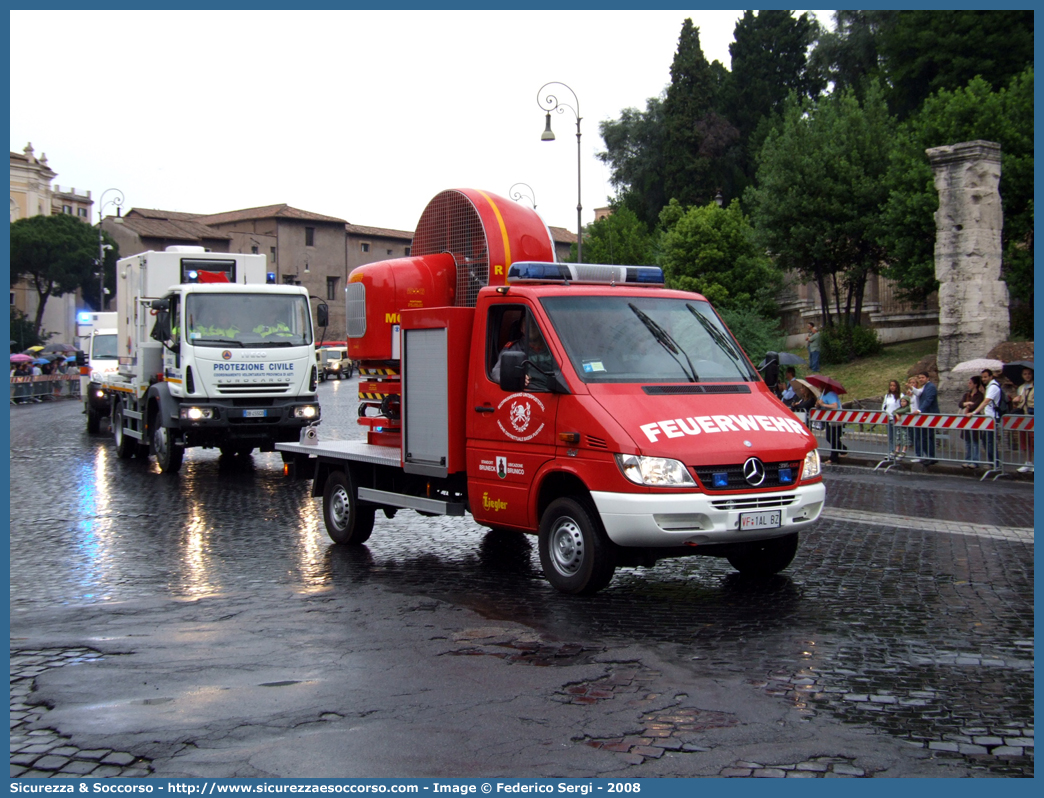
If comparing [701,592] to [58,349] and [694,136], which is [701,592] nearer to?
[694,136]

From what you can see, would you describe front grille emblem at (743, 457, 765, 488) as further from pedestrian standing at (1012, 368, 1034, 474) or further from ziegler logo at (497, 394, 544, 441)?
pedestrian standing at (1012, 368, 1034, 474)

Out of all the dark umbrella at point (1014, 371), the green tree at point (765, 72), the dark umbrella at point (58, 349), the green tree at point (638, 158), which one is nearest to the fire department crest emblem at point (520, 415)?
the dark umbrella at point (1014, 371)

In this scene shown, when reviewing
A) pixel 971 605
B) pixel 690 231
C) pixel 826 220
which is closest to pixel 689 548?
pixel 971 605

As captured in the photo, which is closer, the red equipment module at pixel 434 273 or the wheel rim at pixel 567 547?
the wheel rim at pixel 567 547

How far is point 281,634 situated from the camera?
6871mm

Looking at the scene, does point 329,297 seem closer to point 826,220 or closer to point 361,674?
point 826,220

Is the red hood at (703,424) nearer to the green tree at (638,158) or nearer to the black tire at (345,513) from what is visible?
the black tire at (345,513)

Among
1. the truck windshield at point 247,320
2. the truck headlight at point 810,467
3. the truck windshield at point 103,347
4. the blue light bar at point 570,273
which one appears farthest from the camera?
the truck windshield at point 103,347

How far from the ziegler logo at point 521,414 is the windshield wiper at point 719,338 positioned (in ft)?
5.31

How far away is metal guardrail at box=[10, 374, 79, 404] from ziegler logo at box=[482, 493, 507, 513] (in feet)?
121

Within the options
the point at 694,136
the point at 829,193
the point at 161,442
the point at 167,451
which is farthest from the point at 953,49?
the point at 167,451

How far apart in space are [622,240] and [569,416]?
5465cm

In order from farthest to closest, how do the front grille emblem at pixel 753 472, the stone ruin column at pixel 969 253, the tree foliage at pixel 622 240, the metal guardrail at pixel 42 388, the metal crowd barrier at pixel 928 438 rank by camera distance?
the tree foliage at pixel 622 240, the metal guardrail at pixel 42 388, the stone ruin column at pixel 969 253, the metal crowd barrier at pixel 928 438, the front grille emblem at pixel 753 472

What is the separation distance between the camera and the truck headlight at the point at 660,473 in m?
7.16
